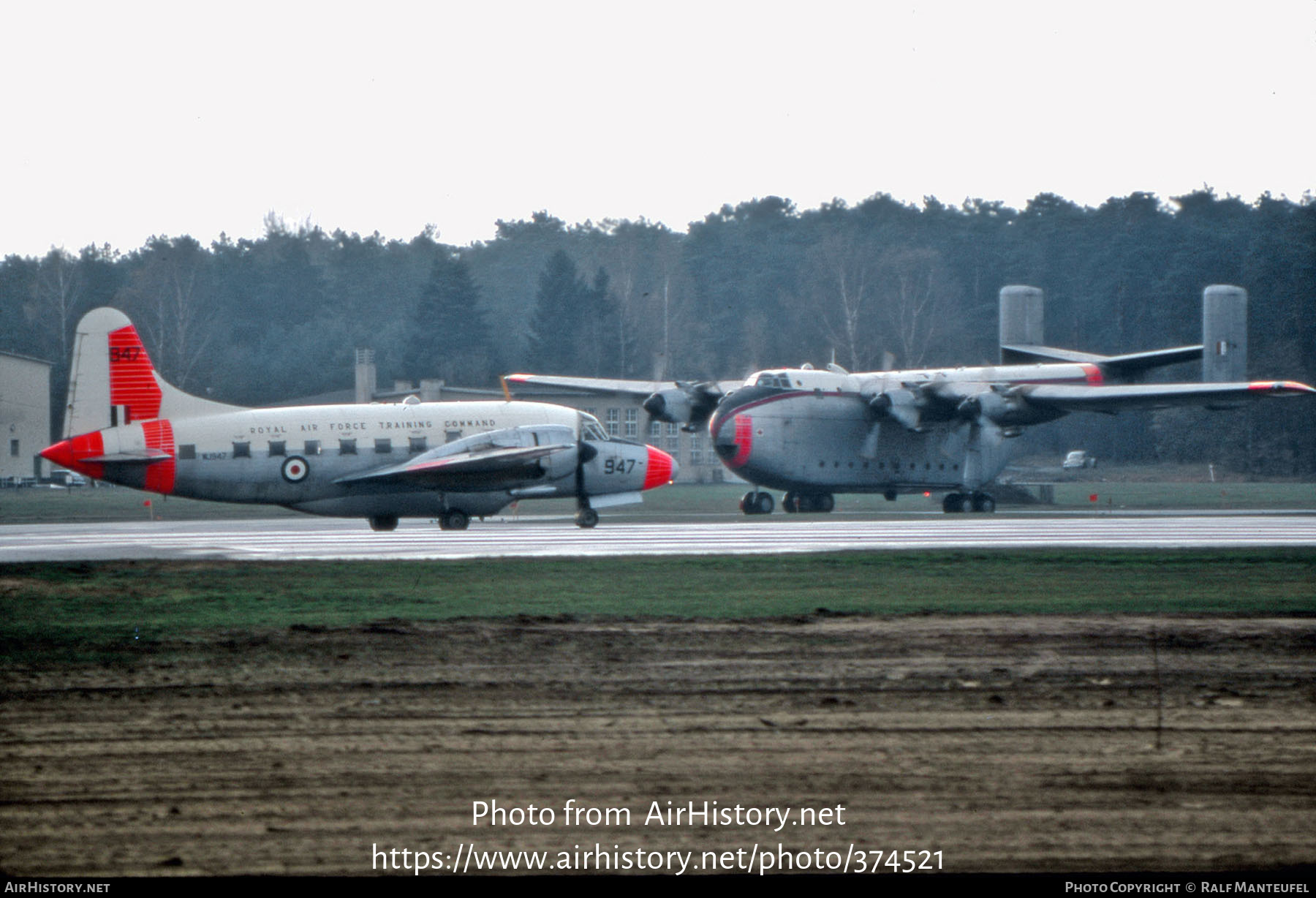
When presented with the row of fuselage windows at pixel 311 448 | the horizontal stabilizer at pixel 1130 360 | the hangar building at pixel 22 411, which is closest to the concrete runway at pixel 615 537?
the row of fuselage windows at pixel 311 448

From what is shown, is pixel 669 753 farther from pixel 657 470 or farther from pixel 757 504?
pixel 757 504

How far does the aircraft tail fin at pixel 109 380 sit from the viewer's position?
2620cm

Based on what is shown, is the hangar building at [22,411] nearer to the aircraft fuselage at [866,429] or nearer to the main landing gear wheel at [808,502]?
the aircraft fuselage at [866,429]

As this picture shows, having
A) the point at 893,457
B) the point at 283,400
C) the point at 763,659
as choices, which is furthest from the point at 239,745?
the point at 283,400

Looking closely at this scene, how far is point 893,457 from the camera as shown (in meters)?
38.0

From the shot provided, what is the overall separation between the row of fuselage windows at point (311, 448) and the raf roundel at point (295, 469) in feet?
0.58

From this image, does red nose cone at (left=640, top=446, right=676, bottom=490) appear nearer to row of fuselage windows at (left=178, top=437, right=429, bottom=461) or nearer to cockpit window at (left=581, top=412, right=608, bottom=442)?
cockpit window at (left=581, top=412, right=608, bottom=442)

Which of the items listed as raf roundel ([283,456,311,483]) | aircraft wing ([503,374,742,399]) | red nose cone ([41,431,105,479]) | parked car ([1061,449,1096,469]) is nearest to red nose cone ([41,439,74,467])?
red nose cone ([41,431,105,479])

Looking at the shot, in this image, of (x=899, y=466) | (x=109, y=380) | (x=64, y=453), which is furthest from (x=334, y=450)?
(x=899, y=466)

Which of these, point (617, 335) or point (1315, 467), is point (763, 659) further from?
point (617, 335)

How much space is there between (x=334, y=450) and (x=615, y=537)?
704 cm

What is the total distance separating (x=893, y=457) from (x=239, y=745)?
32.0 metres

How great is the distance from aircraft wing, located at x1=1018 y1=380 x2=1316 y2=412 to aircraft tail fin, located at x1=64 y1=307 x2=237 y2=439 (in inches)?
952

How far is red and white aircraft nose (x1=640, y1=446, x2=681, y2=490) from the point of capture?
2947 cm
